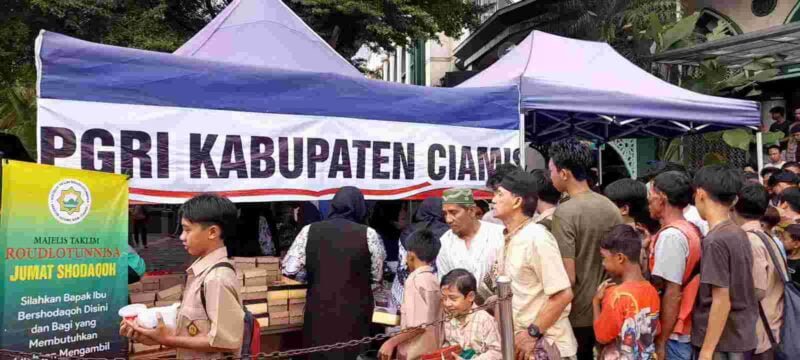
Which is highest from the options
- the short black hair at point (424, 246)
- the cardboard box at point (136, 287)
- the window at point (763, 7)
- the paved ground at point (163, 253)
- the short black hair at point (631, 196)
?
the window at point (763, 7)

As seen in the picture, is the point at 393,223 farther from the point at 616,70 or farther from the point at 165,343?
the point at 165,343

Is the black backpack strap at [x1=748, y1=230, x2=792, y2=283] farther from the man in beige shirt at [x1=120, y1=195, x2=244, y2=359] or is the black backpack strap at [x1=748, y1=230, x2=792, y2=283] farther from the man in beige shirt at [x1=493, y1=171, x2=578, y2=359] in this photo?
the man in beige shirt at [x1=120, y1=195, x2=244, y2=359]

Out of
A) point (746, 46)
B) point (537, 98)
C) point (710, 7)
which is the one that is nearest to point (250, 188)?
point (537, 98)

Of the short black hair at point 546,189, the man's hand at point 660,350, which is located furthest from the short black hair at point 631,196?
the man's hand at point 660,350

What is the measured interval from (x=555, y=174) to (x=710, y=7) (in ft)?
39.2

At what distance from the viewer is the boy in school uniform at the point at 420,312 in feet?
11.7


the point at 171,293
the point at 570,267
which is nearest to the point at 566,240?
the point at 570,267

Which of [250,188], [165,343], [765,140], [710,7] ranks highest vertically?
[710,7]

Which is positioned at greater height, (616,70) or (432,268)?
(616,70)

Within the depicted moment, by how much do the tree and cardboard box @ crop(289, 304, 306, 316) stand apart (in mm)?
9161

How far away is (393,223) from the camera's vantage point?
645cm

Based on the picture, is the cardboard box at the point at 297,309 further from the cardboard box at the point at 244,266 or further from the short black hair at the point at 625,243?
the short black hair at the point at 625,243

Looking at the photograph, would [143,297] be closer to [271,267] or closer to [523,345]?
[271,267]

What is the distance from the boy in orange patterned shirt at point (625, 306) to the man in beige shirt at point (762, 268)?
1.92 feet
